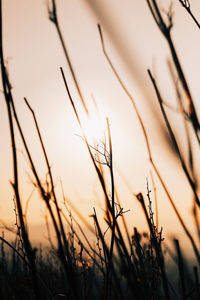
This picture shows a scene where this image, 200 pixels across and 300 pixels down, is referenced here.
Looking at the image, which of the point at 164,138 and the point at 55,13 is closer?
the point at 164,138

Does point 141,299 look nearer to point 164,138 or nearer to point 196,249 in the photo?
point 196,249

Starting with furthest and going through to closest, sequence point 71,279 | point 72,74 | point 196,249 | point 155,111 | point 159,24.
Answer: point 72,74
point 196,249
point 159,24
point 155,111
point 71,279

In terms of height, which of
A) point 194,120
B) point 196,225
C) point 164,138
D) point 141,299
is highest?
point 194,120

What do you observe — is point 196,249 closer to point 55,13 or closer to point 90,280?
point 90,280

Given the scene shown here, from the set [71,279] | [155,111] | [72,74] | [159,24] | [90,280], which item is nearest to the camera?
[71,279]

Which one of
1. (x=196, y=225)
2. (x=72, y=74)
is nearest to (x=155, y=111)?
(x=72, y=74)

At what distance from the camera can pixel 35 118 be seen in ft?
4.02

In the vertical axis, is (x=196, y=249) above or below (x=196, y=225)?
below

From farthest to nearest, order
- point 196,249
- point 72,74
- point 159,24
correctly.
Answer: point 72,74, point 196,249, point 159,24

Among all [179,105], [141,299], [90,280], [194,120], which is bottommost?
[141,299]

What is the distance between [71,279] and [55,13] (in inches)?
52.8

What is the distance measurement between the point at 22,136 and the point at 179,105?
757 millimetres

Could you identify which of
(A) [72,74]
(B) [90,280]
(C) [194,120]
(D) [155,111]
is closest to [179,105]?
(C) [194,120]

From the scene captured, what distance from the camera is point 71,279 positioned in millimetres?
977
